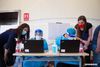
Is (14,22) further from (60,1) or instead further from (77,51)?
(77,51)

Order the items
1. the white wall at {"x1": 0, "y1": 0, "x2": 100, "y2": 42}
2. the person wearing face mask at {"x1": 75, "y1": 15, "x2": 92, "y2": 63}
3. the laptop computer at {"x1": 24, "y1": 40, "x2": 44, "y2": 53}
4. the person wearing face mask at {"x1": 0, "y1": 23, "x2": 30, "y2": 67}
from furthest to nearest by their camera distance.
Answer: the white wall at {"x1": 0, "y1": 0, "x2": 100, "y2": 42} → the person wearing face mask at {"x1": 75, "y1": 15, "x2": 92, "y2": 63} → the person wearing face mask at {"x1": 0, "y1": 23, "x2": 30, "y2": 67} → the laptop computer at {"x1": 24, "y1": 40, "x2": 44, "y2": 53}

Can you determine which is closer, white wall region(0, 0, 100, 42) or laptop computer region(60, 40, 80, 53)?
laptop computer region(60, 40, 80, 53)

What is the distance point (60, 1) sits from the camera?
17.3ft

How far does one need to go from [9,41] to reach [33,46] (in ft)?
1.76

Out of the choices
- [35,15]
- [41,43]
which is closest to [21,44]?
[41,43]

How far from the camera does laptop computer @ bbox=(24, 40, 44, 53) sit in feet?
11.1

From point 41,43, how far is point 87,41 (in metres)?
1.30

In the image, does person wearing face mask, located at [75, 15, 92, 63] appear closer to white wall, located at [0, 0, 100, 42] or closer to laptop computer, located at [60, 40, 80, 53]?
white wall, located at [0, 0, 100, 42]

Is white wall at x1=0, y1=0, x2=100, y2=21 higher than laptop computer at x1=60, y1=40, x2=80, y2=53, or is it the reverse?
white wall at x1=0, y1=0, x2=100, y2=21

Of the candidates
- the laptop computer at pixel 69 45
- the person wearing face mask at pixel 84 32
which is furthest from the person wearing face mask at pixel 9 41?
the person wearing face mask at pixel 84 32

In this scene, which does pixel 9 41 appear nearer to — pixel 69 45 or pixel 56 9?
pixel 69 45

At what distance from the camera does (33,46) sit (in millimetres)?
3400

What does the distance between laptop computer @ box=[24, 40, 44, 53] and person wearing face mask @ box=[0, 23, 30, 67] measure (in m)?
0.35

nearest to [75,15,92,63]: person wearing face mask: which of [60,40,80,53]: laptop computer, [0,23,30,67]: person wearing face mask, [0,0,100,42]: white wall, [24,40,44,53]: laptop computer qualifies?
[0,0,100,42]: white wall
